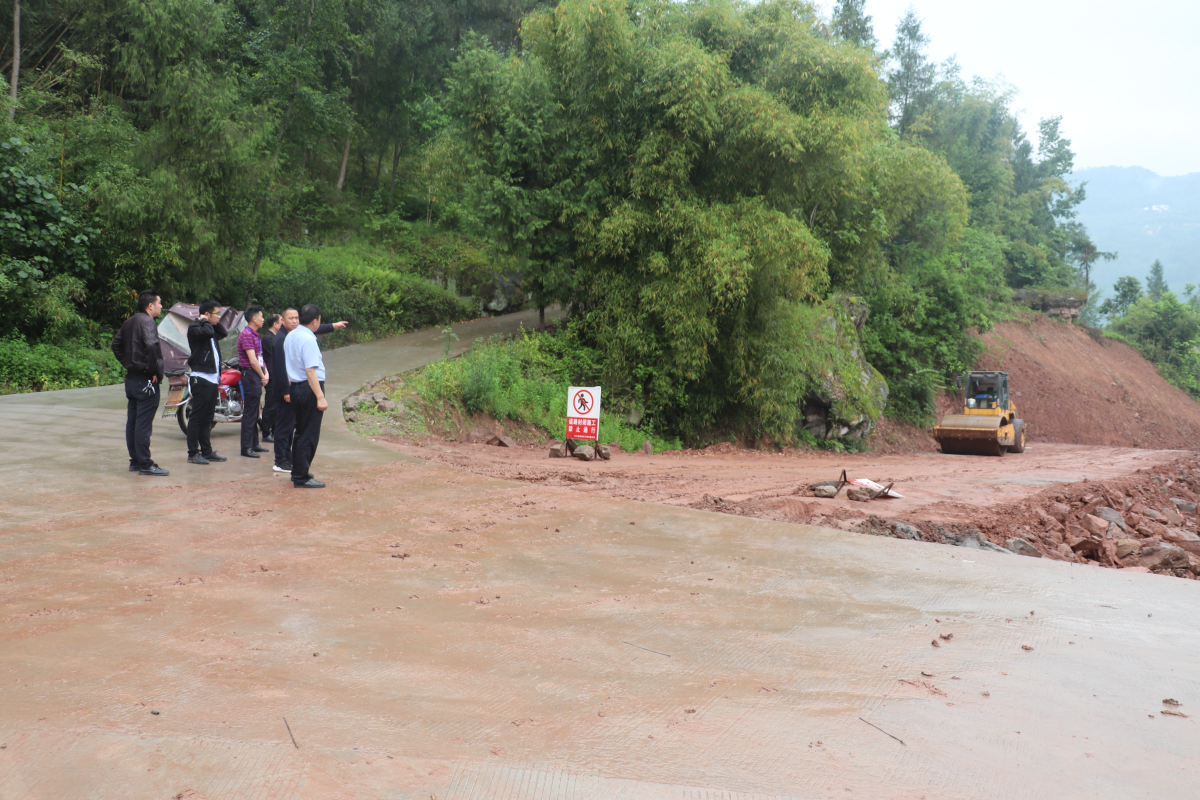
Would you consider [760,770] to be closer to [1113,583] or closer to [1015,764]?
[1015,764]

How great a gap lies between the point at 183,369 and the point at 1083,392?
131 ft

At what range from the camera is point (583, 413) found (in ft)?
44.7

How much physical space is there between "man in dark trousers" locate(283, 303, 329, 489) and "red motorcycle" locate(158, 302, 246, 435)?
2008mm

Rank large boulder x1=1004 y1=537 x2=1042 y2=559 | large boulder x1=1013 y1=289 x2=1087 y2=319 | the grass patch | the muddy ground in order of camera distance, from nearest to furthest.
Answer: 1. large boulder x1=1004 y1=537 x2=1042 y2=559
2. the muddy ground
3. the grass patch
4. large boulder x1=1013 y1=289 x2=1087 y2=319

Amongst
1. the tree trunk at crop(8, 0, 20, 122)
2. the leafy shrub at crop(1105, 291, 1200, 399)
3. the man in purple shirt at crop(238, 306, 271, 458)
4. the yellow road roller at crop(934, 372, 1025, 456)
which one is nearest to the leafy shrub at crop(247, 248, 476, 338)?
the tree trunk at crop(8, 0, 20, 122)

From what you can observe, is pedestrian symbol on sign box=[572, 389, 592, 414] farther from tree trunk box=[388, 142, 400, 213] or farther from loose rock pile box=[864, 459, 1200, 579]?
tree trunk box=[388, 142, 400, 213]

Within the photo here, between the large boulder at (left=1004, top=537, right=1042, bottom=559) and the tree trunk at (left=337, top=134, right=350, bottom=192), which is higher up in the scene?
the tree trunk at (left=337, top=134, right=350, bottom=192)

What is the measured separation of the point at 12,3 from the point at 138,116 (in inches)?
166

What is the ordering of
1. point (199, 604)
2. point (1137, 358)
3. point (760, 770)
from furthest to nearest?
point (1137, 358) → point (199, 604) → point (760, 770)

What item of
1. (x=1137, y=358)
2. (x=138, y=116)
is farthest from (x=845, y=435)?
(x=1137, y=358)

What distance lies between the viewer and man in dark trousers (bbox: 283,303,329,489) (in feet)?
26.4

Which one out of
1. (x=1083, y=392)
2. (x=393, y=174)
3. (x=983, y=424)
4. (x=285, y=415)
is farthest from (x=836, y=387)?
(x=1083, y=392)

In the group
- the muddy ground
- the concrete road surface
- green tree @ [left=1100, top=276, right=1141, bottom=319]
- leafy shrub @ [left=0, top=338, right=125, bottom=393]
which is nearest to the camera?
the concrete road surface

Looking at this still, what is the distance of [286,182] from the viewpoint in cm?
2731
